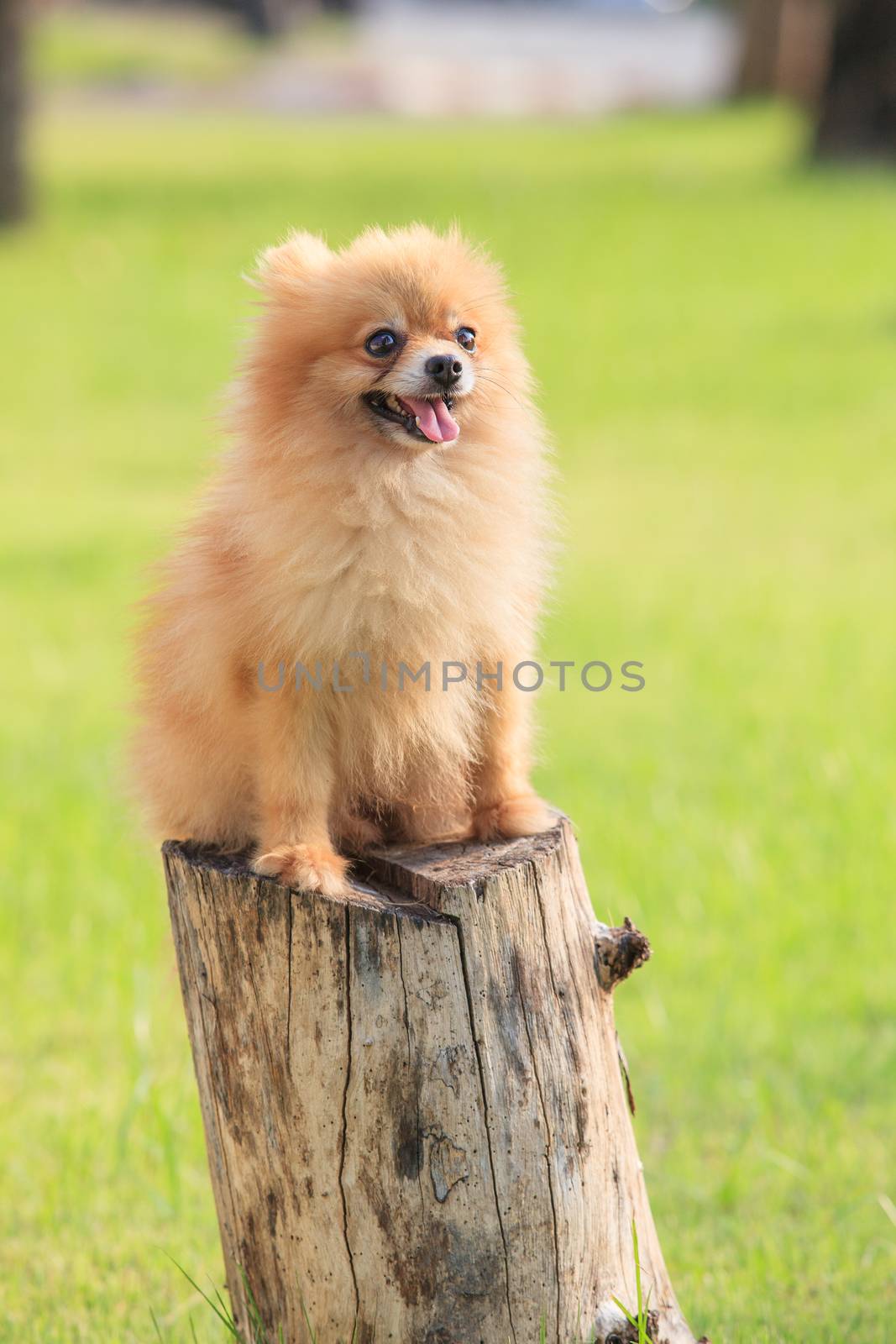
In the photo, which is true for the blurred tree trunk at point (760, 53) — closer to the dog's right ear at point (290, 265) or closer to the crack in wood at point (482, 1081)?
the dog's right ear at point (290, 265)

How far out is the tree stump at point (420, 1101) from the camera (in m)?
2.49

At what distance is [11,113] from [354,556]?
1519cm

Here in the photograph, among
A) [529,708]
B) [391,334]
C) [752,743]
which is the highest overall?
[391,334]

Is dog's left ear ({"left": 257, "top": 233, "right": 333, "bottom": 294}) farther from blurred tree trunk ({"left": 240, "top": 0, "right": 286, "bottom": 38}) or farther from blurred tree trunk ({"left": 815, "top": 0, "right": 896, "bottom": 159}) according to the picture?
blurred tree trunk ({"left": 240, "top": 0, "right": 286, "bottom": 38})

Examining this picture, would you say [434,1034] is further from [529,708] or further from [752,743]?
[752,743]

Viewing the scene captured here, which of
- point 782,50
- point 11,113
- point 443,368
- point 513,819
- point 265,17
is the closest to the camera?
point 443,368

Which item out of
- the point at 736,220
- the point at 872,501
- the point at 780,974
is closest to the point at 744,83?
the point at 736,220

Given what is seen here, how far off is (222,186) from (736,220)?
6.18 meters

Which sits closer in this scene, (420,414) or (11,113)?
(420,414)

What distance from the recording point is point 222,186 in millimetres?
18703

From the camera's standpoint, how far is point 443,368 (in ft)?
7.98

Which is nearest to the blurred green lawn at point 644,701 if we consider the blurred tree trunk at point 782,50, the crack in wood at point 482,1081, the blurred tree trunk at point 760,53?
the crack in wood at point 482,1081

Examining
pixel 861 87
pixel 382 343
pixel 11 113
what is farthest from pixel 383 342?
pixel 861 87

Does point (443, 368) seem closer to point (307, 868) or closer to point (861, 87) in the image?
point (307, 868)
